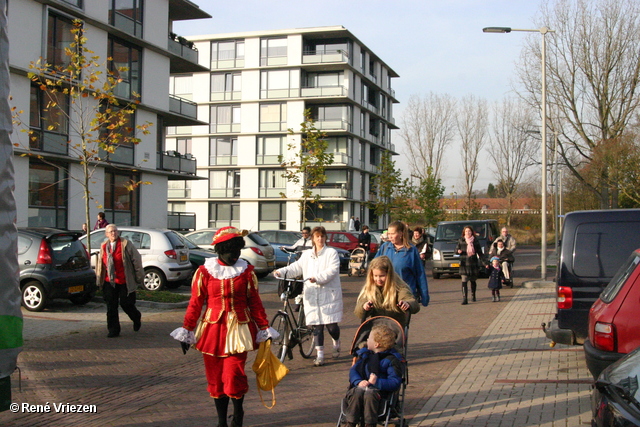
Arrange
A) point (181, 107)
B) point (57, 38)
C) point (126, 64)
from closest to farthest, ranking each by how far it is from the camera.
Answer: point (57, 38)
point (126, 64)
point (181, 107)

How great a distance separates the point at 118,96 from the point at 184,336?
25822 millimetres

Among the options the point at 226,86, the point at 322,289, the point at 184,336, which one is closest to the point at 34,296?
the point at 322,289

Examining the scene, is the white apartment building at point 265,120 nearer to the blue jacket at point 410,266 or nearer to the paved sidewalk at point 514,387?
the paved sidewalk at point 514,387

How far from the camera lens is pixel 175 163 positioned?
110 ft

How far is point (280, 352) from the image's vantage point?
7.95 metres

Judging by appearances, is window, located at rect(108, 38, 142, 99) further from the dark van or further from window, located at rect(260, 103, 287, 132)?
window, located at rect(260, 103, 287, 132)

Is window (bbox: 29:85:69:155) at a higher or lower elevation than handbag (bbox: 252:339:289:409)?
higher

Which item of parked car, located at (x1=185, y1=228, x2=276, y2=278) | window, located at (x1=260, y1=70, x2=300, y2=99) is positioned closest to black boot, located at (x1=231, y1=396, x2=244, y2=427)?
parked car, located at (x1=185, y1=228, x2=276, y2=278)

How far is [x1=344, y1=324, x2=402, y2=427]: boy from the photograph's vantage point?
4.65m

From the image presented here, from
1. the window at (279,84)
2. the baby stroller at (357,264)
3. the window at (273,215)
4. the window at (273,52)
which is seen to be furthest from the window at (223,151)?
the baby stroller at (357,264)

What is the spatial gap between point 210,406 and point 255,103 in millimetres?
50265

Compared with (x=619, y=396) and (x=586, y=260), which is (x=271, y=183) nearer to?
(x=586, y=260)

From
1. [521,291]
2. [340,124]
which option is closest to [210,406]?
[521,291]

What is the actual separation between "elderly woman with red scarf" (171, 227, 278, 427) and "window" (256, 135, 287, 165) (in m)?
49.0
